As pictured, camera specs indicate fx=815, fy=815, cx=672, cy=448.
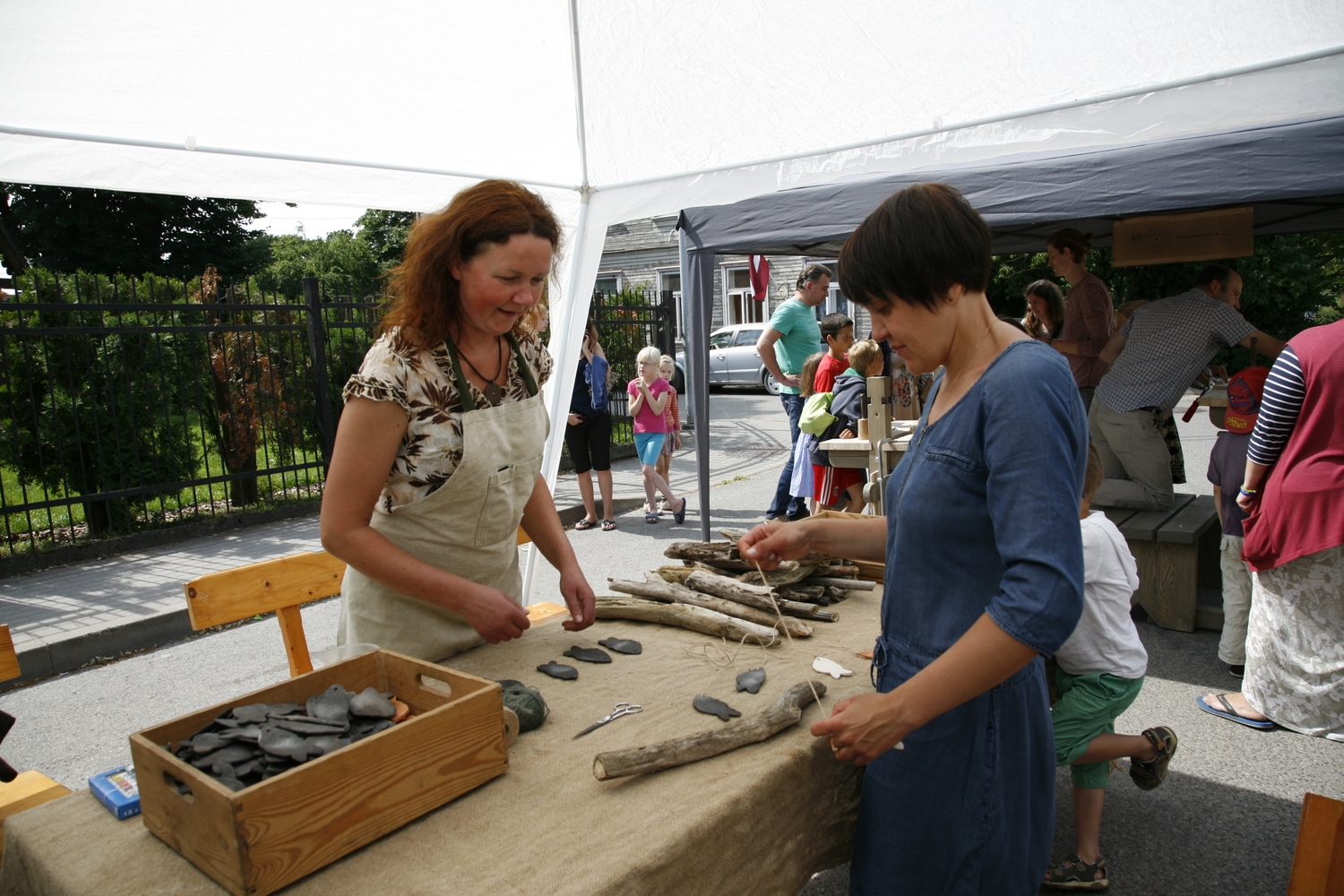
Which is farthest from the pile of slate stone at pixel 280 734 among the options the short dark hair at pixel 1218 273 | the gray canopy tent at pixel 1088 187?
the short dark hair at pixel 1218 273

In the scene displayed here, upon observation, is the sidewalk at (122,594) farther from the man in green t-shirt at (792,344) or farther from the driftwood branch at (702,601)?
the driftwood branch at (702,601)

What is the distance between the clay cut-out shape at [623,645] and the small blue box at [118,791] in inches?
38.8

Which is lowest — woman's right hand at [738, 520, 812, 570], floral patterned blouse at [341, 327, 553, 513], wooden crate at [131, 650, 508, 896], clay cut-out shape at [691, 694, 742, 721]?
clay cut-out shape at [691, 694, 742, 721]

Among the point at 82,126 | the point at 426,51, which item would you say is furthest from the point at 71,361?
the point at 426,51

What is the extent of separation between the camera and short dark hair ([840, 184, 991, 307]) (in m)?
1.16

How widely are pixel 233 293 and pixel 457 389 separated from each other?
6.85 m

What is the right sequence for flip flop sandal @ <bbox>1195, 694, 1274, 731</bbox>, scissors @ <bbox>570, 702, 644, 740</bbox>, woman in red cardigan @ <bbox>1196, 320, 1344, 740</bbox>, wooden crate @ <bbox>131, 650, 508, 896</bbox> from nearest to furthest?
1. wooden crate @ <bbox>131, 650, 508, 896</bbox>
2. scissors @ <bbox>570, 702, 644, 740</bbox>
3. woman in red cardigan @ <bbox>1196, 320, 1344, 740</bbox>
4. flip flop sandal @ <bbox>1195, 694, 1274, 731</bbox>

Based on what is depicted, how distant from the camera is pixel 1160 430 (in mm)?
5031

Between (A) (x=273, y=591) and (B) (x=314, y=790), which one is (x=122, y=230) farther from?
(B) (x=314, y=790)

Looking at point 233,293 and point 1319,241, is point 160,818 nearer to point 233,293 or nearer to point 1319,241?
point 233,293

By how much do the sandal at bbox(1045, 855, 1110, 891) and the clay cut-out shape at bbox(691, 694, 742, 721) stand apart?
4.93 feet

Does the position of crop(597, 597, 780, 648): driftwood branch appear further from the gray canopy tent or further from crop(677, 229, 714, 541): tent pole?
crop(677, 229, 714, 541): tent pole

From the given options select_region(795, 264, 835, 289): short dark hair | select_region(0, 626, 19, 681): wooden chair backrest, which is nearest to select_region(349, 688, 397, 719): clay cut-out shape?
select_region(0, 626, 19, 681): wooden chair backrest

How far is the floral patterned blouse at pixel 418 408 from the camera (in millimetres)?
1640
